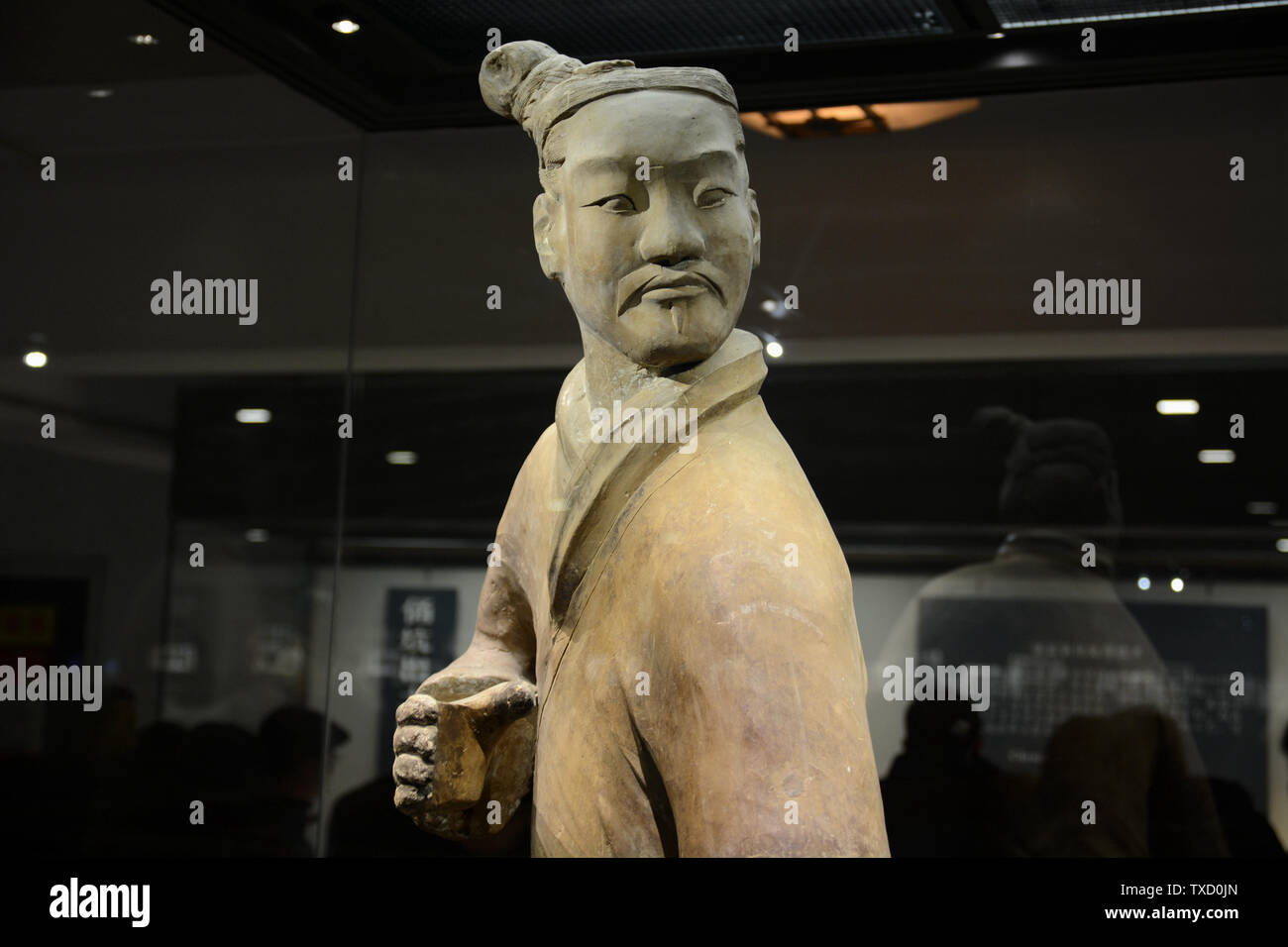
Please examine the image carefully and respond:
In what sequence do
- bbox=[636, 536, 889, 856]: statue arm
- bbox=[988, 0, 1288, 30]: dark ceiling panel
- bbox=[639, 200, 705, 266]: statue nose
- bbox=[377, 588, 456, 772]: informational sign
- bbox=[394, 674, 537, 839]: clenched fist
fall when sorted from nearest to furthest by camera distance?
bbox=[636, 536, 889, 856]: statue arm < bbox=[639, 200, 705, 266]: statue nose < bbox=[394, 674, 537, 839]: clenched fist < bbox=[988, 0, 1288, 30]: dark ceiling panel < bbox=[377, 588, 456, 772]: informational sign

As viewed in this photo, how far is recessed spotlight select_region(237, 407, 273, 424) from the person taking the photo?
11.0ft

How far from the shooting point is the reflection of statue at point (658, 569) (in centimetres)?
177

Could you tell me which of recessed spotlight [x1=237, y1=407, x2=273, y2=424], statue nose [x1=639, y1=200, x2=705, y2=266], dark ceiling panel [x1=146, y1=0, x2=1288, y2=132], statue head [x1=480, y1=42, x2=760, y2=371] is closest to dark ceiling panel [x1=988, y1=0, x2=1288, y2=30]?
A: dark ceiling panel [x1=146, y1=0, x2=1288, y2=132]

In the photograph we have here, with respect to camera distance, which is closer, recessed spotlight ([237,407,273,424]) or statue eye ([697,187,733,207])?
statue eye ([697,187,733,207])

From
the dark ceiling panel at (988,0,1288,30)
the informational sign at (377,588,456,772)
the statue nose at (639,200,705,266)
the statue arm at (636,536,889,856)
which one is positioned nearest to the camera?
the statue arm at (636,536,889,856)

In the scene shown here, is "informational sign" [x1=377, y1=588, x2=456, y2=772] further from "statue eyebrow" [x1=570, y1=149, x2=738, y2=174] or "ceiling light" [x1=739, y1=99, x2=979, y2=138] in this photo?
"statue eyebrow" [x1=570, y1=149, x2=738, y2=174]

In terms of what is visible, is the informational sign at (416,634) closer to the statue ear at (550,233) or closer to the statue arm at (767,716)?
the statue ear at (550,233)

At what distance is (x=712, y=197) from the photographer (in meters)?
2.03

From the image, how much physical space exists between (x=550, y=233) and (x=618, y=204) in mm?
207

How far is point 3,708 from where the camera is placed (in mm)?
3238
